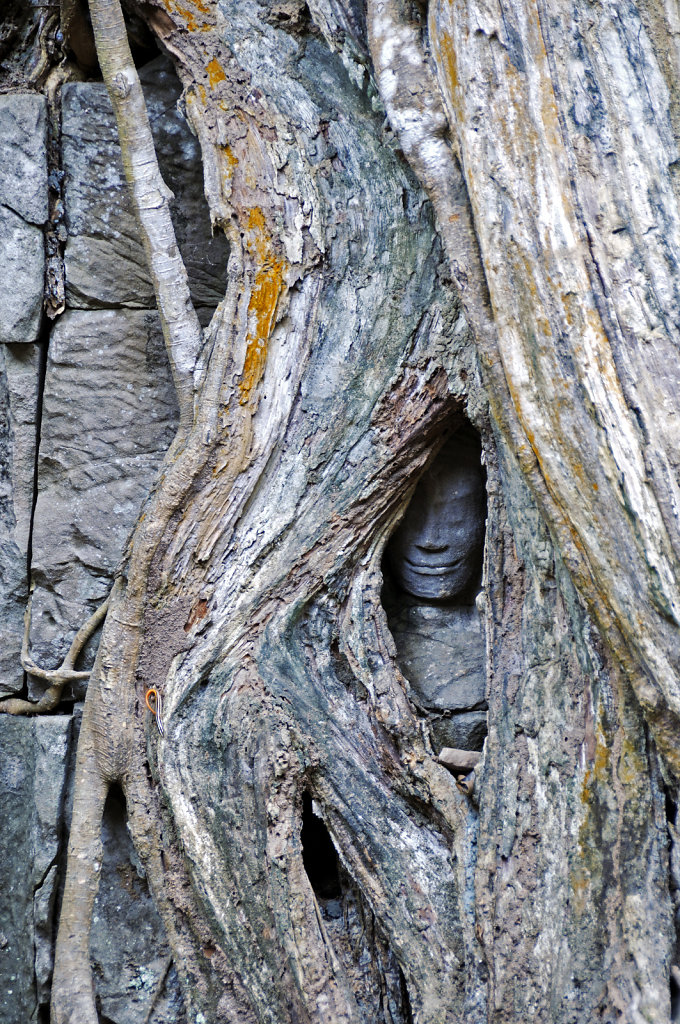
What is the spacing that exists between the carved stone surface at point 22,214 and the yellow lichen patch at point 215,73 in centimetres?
40

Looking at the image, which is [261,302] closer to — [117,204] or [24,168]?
[117,204]

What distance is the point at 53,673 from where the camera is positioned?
1445 millimetres

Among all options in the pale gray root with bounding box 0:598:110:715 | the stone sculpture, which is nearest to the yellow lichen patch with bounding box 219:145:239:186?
the stone sculpture

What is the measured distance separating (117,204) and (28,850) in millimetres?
1233

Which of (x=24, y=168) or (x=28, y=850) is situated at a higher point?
(x=24, y=168)

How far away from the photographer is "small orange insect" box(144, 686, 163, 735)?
1210 millimetres

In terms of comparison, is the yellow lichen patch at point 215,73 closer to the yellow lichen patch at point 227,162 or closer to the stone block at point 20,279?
the yellow lichen patch at point 227,162

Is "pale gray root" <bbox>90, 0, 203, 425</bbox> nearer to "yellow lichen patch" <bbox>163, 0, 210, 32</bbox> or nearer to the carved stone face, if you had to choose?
"yellow lichen patch" <bbox>163, 0, 210, 32</bbox>

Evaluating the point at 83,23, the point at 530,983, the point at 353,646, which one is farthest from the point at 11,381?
the point at 530,983

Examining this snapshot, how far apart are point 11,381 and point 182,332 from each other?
43 cm

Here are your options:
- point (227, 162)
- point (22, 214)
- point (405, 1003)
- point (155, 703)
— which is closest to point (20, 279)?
point (22, 214)

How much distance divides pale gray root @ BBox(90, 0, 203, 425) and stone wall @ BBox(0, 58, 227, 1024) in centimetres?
19

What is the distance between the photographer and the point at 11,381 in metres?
1.53

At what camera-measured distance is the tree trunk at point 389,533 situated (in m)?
0.91
